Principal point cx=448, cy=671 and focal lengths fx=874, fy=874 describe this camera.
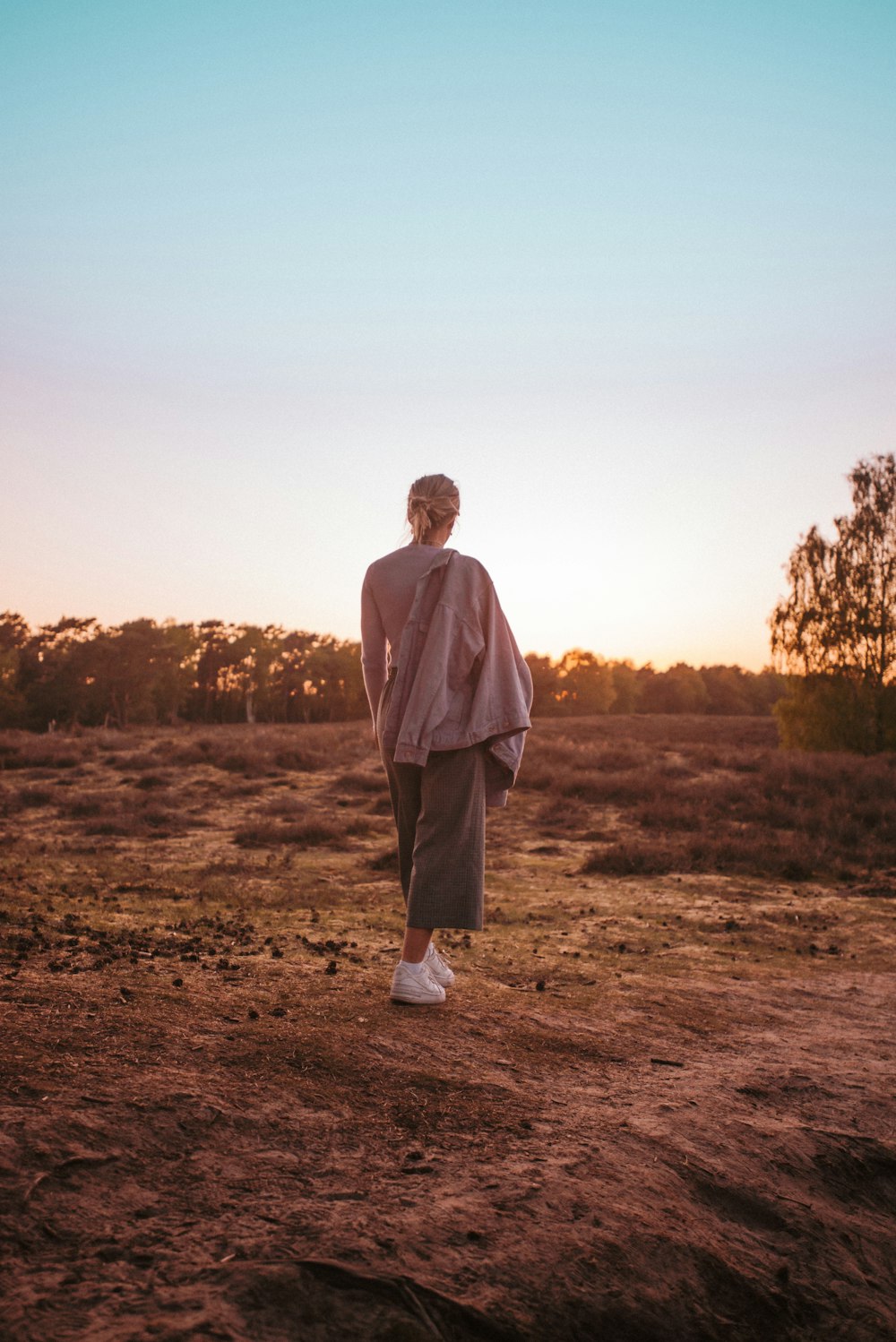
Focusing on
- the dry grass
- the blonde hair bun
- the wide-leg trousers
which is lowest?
the dry grass

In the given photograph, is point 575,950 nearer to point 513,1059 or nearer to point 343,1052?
point 513,1059

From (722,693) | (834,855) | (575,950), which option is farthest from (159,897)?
(722,693)

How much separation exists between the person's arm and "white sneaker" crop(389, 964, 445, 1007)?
1.14 metres

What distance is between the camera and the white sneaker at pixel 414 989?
3895 millimetres

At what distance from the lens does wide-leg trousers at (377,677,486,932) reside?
12.5 ft

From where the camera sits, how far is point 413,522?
13.8 feet

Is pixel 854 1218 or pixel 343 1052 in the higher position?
pixel 343 1052

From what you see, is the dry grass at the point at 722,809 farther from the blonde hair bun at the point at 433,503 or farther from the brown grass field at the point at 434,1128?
the blonde hair bun at the point at 433,503

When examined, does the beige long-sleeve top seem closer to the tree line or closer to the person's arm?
the person's arm

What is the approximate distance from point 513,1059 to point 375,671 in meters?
1.84

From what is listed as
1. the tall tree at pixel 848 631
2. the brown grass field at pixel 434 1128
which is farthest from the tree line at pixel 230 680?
the brown grass field at pixel 434 1128

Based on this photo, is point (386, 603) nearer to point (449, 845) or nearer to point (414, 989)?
point (449, 845)

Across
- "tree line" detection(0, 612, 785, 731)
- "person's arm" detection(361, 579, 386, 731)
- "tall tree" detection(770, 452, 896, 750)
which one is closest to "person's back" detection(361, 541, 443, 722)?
"person's arm" detection(361, 579, 386, 731)

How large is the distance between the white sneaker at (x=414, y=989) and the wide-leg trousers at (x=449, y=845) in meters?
0.25
